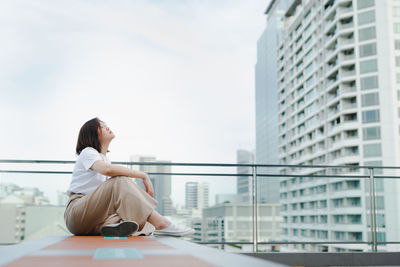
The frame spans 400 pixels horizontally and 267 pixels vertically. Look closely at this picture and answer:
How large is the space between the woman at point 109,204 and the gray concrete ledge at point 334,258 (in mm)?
1865

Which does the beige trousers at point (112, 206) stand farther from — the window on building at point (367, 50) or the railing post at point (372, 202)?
the window on building at point (367, 50)

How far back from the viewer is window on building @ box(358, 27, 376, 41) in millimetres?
46844

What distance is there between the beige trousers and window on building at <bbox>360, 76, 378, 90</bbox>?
4714 centimetres

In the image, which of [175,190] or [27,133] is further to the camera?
[27,133]

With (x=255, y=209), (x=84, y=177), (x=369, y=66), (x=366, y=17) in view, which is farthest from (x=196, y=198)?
(x=366, y=17)

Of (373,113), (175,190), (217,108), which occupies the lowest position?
(175,190)

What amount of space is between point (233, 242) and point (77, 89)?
151 feet

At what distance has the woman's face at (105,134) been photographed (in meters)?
2.67

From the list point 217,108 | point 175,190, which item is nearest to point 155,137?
point 217,108

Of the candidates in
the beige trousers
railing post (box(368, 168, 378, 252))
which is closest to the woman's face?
the beige trousers

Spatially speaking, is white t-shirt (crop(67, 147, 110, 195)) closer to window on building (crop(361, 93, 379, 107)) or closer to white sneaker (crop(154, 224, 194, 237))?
white sneaker (crop(154, 224, 194, 237))

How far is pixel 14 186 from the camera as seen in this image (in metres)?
4.67

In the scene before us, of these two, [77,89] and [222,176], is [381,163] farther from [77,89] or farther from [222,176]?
[222,176]

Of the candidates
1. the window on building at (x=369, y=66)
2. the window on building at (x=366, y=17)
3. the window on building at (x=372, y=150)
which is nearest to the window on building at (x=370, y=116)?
the window on building at (x=372, y=150)
